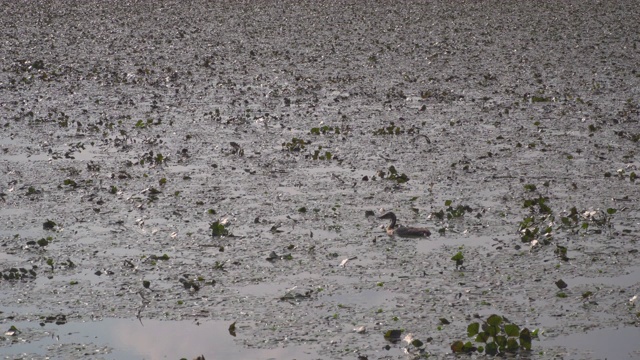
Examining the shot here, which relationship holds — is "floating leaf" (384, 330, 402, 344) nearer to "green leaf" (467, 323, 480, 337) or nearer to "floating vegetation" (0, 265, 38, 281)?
"green leaf" (467, 323, 480, 337)

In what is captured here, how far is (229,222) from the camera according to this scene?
927 centimetres

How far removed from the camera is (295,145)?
484 inches

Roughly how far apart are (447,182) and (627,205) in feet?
6.03

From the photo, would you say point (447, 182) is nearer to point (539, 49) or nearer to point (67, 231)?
point (67, 231)

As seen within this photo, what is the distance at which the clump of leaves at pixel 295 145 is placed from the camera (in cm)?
1218

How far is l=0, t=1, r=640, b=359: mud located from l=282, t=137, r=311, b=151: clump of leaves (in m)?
0.03

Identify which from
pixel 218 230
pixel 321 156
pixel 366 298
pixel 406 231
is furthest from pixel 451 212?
pixel 321 156

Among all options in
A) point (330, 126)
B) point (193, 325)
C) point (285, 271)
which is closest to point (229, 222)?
point (285, 271)

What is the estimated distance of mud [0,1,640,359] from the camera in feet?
23.0

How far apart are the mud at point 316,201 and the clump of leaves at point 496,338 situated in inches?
3.0

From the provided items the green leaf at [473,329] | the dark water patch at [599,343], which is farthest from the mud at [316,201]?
the green leaf at [473,329]

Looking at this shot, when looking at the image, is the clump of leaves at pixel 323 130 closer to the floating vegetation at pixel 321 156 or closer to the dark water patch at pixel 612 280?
the floating vegetation at pixel 321 156

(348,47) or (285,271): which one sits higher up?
(348,47)

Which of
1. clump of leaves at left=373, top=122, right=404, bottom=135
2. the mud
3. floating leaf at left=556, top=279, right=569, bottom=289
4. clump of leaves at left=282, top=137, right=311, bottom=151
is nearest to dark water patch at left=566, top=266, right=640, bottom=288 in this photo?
the mud
